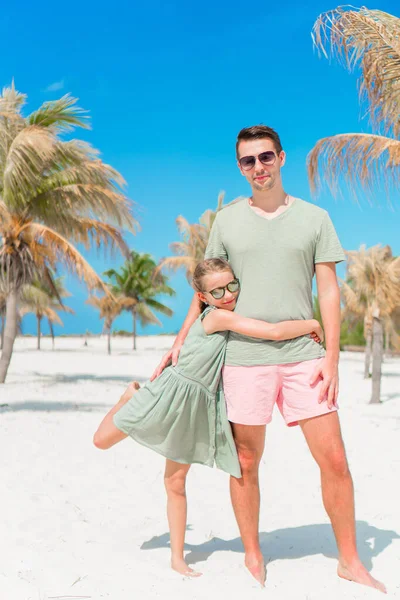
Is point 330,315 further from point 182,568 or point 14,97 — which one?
point 14,97

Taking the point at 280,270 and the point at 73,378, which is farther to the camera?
the point at 73,378

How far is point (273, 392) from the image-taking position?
2.70m

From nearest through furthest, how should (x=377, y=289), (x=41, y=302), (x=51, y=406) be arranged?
(x=51, y=406) → (x=377, y=289) → (x=41, y=302)

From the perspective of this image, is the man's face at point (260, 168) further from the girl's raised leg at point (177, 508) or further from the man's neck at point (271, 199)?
the girl's raised leg at point (177, 508)

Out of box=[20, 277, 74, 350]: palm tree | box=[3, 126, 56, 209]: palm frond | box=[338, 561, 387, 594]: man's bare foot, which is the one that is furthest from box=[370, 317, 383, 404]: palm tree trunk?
box=[20, 277, 74, 350]: palm tree

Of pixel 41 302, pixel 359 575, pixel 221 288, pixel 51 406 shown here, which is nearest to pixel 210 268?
pixel 221 288

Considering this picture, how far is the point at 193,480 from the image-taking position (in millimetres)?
5000

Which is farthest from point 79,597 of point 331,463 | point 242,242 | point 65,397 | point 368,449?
point 65,397

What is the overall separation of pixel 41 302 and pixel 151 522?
25573mm

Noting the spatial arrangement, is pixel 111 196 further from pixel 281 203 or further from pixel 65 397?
pixel 281 203

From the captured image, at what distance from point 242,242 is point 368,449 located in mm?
4859

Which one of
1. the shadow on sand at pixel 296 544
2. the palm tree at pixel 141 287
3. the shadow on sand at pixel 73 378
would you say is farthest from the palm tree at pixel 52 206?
the palm tree at pixel 141 287

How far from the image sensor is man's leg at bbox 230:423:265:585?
111 inches

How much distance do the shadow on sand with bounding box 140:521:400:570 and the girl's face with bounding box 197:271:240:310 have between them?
143cm
